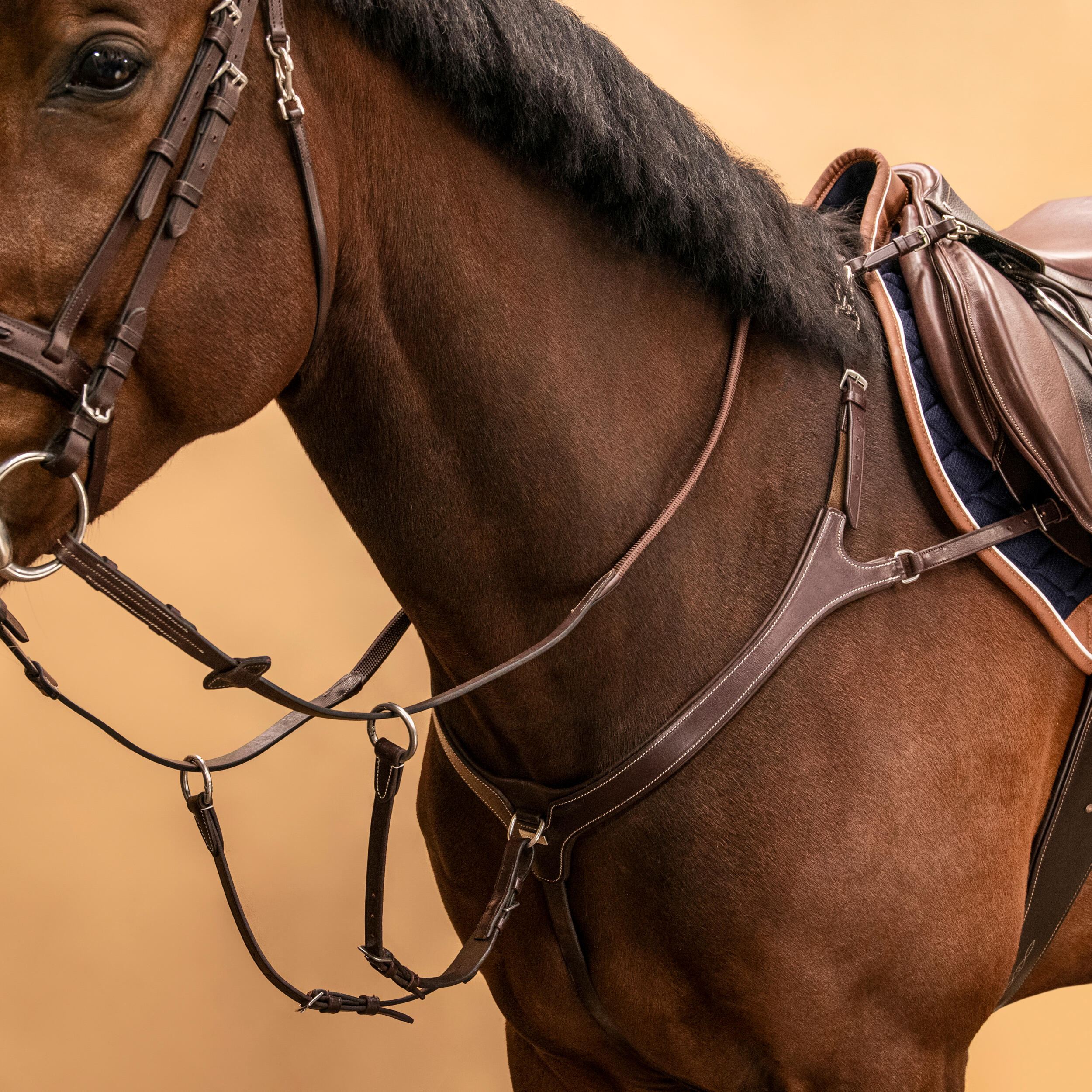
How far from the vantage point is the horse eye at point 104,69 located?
63 centimetres

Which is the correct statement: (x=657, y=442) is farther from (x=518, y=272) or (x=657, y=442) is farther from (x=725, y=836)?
(x=725, y=836)

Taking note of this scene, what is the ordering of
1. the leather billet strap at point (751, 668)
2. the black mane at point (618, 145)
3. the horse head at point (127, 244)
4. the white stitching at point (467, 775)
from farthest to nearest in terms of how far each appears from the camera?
1. the white stitching at point (467, 775)
2. the leather billet strap at point (751, 668)
3. the black mane at point (618, 145)
4. the horse head at point (127, 244)

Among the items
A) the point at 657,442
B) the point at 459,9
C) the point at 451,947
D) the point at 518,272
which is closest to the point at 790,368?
the point at 657,442

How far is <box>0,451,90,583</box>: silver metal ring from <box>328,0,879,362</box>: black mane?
0.38 meters

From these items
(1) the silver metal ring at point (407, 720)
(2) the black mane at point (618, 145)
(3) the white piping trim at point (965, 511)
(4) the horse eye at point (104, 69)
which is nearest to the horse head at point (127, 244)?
(4) the horse eye at point (104, 69)

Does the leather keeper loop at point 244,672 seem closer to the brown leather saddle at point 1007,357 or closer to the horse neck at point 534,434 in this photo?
the horse neck at point 534,434

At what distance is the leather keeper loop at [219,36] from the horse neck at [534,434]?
0.25ft

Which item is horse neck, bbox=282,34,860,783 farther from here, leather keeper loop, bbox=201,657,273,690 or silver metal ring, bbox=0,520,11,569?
silver metal ring, bbox=0,520,11,569

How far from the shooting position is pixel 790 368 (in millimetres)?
967

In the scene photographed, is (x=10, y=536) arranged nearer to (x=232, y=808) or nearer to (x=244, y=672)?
(x=244, y=672)

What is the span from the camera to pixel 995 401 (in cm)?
96

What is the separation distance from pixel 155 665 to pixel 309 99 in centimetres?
146

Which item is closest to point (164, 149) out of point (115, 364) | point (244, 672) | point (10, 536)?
point (115, 364)

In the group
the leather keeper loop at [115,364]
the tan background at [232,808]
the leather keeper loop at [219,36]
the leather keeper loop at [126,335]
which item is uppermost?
the leather keeper loop at [219,36]
